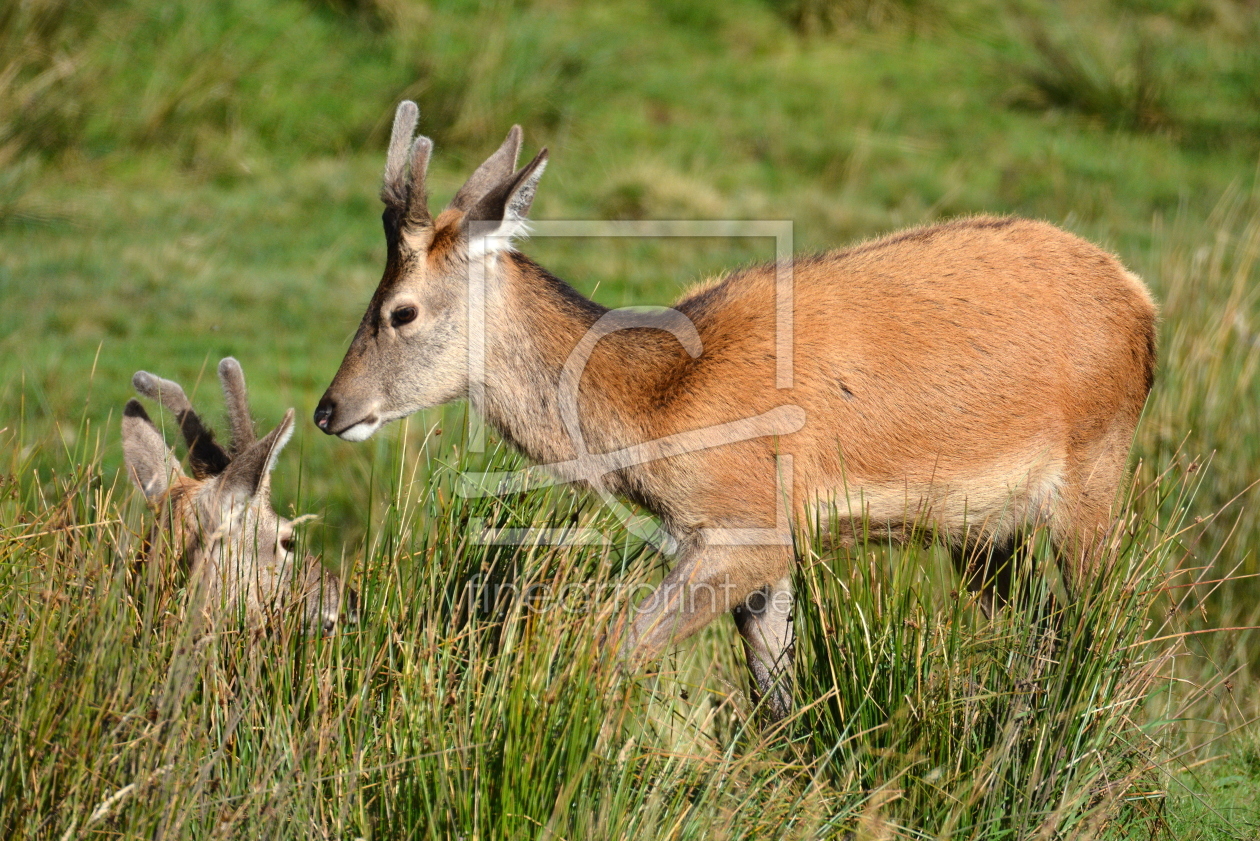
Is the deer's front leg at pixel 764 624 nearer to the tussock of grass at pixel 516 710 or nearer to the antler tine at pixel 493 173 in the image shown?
the tussock of grass at pixel 516 710

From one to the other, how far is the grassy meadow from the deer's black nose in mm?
216

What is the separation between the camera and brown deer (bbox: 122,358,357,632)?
13.3ft

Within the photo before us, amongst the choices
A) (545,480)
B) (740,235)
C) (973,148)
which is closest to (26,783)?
(545,480)

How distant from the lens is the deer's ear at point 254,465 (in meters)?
4.31

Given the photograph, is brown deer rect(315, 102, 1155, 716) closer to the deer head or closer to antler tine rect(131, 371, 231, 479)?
the deer head

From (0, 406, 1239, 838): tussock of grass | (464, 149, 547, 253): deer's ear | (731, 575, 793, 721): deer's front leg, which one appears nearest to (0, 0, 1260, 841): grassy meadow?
(0, 406, 1239, 838): tussock of grass

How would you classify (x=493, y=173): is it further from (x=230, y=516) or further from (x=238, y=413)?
(x=230, y=516)

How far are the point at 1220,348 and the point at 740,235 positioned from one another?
459 cm

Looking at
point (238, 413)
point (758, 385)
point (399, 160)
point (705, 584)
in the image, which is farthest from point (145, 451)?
point (758, 385)

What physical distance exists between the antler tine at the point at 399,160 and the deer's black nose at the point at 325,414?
71 centimetres

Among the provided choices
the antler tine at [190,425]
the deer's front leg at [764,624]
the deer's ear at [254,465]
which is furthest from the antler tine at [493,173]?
the deer's front leg at [764,624]

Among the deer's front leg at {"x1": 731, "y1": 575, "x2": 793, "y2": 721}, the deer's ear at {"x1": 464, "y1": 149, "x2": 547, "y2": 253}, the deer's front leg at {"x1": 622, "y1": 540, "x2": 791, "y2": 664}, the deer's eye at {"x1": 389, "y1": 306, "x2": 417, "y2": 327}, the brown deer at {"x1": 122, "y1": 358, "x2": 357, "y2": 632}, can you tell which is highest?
the deer's ear at {"x1": 464, "y1": 149, "x2": 547, "y2": 253}

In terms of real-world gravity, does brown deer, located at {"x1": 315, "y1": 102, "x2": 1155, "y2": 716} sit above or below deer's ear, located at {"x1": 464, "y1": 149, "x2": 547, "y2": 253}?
below

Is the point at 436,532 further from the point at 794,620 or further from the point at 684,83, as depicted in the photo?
the point at 684,83
